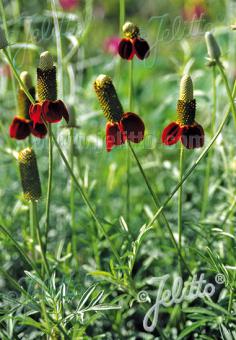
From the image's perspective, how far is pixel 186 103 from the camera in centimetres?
120

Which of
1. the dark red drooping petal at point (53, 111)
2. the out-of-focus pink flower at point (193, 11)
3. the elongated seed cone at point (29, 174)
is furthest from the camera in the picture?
the out-of-focus pink flower at point (193, 11)

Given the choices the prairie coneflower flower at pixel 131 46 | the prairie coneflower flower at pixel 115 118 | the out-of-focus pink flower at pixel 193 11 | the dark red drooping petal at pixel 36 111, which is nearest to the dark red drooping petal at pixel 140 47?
the prairie coneflower flower at pixel 131 46

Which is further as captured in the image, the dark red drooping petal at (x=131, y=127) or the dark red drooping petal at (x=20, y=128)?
the dark red drooping petal at (x=20, y=128)

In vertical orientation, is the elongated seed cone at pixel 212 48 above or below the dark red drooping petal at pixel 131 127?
above

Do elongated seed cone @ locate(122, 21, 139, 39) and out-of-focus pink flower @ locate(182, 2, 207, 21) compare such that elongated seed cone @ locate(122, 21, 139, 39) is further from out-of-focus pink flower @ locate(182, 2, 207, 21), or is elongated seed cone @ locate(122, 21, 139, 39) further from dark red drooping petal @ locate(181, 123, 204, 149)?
out-of-focus pink flower @ locate(182, 2, 207, 21)

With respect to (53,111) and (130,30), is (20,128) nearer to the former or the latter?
(53,111)

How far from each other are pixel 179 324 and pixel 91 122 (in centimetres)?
123

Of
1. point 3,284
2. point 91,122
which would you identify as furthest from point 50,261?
point 91,122

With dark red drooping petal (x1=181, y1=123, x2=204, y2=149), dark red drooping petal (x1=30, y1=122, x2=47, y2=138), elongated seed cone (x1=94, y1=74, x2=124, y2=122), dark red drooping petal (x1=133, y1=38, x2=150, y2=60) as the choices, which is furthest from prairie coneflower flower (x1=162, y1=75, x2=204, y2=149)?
dark red drooping petal (x1=30, y1=122, x2=47, y2=138)

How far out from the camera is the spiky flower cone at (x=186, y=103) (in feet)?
3.87

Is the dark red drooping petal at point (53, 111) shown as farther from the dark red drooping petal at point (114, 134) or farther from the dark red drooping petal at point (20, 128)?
the dark red drooping petal at point (20, 128)

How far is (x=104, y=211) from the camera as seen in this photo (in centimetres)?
197

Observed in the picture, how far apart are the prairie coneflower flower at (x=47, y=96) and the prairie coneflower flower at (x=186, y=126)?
248 mm

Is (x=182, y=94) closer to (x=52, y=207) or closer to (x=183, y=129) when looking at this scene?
(x=183, y=129)
